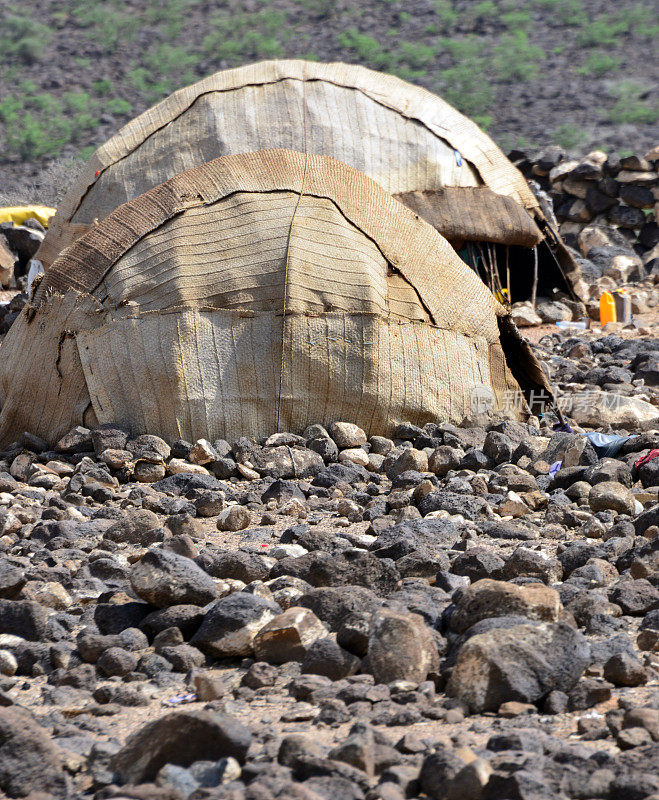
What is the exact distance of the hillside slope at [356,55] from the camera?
33.0 meters

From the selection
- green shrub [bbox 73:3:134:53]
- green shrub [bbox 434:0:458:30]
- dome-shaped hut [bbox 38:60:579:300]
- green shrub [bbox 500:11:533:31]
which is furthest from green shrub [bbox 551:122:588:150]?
dome-shaped hut [bbox 38:60:579:300]

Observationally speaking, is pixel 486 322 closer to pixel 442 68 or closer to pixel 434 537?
pixel 434 537

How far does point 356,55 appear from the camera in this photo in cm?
3859

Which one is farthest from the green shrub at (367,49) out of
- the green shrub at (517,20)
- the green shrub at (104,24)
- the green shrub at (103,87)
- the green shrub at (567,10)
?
the green shrub at (103,87)

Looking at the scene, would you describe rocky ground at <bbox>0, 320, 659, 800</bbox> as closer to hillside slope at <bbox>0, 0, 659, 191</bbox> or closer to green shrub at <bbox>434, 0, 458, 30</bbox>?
hillside slope at <bbox>0, 0, 659, 191</bbox>

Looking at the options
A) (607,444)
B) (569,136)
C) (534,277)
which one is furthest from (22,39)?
(607,444)

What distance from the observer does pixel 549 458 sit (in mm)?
4934

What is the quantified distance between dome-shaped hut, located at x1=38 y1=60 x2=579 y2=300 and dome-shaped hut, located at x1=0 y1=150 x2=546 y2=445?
5.73 feet

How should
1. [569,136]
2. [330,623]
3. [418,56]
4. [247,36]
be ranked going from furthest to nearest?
[247,36]
[418,56]
[569,136]
[330,623]

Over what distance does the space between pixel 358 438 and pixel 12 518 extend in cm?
189

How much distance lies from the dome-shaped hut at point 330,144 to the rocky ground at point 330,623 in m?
2.99

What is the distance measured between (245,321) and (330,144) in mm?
2793

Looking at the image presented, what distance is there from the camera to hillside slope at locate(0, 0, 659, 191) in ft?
108

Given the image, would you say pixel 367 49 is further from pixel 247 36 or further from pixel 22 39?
pixel 22 39
